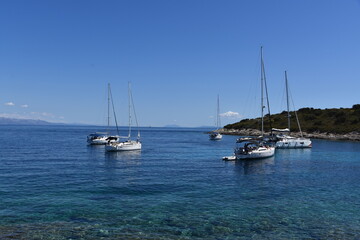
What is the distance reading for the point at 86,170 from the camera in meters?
41.2

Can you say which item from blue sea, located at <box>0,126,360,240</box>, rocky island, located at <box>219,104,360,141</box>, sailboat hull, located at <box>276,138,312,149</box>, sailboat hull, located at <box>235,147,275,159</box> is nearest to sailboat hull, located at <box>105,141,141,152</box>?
blue sea, located at <box>0,126,360,240</box>

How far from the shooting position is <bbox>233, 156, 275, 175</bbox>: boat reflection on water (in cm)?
4153

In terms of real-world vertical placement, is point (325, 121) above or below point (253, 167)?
above

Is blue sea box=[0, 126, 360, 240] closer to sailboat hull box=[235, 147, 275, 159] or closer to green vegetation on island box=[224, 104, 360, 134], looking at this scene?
sailboat hull box=[235, 147, 275, 159]

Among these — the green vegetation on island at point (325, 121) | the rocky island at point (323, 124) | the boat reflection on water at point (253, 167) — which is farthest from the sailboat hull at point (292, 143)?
the green vegetation on island at point (325, 121)

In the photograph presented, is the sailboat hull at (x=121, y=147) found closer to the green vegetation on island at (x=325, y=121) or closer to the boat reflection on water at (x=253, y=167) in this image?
the boat reflection on water at (x=253, y=167)

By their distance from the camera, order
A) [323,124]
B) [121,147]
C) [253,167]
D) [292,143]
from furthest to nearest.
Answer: [323,124] → [292,143] → [121,147] → [253,167]

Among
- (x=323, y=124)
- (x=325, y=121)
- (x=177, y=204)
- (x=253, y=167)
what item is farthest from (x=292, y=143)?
(x=177, y=204)

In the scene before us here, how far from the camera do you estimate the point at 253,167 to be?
45312 mm

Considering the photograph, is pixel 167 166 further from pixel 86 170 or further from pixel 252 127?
pixel 252 127

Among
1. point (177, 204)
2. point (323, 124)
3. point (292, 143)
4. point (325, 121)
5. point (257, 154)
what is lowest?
point (177, 204)

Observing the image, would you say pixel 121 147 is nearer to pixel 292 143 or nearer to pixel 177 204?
pixel 177 204

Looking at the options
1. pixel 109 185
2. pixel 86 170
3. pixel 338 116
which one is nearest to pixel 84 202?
pixel 109 185

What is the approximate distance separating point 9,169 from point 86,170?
10.6 m
